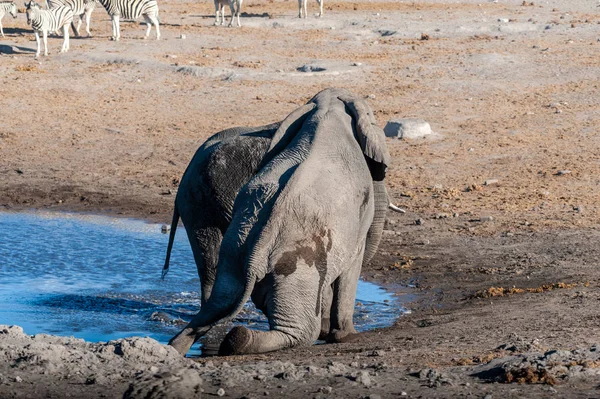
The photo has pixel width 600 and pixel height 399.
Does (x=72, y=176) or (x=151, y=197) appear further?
(x=72, y=176)

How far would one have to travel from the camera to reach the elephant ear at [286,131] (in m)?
6.56

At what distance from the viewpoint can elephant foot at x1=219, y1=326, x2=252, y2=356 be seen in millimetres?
5719

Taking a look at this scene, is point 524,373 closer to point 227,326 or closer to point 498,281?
point 227,326

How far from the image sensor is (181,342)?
611cm

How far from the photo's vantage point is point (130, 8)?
2172cm

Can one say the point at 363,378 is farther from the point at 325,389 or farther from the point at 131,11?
the point at 131,11

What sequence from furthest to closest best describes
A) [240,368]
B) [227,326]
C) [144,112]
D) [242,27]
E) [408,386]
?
[242,27], [144,112], [227,326], [240,368], [408,386]

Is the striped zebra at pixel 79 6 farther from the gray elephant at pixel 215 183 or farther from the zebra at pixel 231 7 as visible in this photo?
the gray elephant at pixel 215 183

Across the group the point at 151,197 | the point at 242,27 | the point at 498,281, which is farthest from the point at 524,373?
the point at 242,27

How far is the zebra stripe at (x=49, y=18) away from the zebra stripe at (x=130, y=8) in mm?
1144

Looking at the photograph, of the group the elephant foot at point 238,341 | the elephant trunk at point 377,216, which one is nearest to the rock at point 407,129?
the elephant trunk at point 377,216

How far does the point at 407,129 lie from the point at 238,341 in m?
7.88

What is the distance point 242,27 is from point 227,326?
15.3 metres

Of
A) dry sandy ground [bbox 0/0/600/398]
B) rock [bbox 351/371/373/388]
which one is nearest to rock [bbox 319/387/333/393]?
dry sandy ground [bbox 0/0/600/398]
